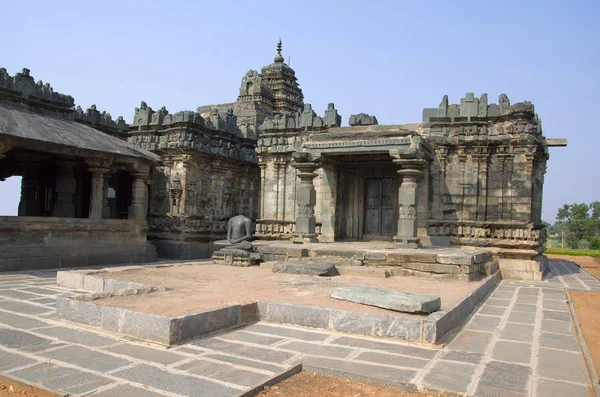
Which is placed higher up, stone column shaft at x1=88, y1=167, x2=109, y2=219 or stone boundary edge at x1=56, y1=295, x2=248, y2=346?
stone column shaft at x1=88, y1=167, x2=109, y2=219

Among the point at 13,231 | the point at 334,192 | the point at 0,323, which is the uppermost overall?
the point at 334,192

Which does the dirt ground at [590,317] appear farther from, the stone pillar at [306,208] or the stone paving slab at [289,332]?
the stone pillar at [306,208]

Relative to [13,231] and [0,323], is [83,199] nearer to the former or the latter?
[13,231]

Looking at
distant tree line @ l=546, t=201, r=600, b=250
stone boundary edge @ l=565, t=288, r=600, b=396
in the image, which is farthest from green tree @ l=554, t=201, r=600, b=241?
stone boundary edge @ l=565, t=288, r=600, b=396

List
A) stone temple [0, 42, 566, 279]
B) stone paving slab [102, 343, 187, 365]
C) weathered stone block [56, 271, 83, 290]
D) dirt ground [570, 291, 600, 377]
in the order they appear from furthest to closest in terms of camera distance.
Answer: stone temple [0, 42, 566, 279] < weathered stone block [56, 271, 83, 290] < dirt ground [570, 291, 600, 377] < stone paving slab [102, 343, 187, 365]

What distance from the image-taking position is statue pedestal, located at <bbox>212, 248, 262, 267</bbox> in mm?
11820

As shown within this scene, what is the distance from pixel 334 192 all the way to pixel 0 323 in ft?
35.8

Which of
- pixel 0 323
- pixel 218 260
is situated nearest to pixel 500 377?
pixel 0 323

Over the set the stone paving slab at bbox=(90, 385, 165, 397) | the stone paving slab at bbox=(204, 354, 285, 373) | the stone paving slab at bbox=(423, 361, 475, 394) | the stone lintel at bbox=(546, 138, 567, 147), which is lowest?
the stone paving slab at bbox=(90, 385, 165, 397)

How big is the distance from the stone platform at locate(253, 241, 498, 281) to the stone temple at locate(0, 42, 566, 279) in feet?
5.63

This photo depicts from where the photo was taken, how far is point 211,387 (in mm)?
3932

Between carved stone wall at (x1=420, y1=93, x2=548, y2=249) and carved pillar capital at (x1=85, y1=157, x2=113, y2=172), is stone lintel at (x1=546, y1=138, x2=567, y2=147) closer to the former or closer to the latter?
carved stone wall at (x1=420, y1=93, x2=548, y2=249)

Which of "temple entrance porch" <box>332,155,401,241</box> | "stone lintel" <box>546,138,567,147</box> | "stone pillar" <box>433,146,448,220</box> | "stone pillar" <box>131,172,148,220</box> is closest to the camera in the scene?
"stone pillar" <box>433,146,448,220</box>

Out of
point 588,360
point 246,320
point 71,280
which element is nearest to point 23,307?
point 71,280
